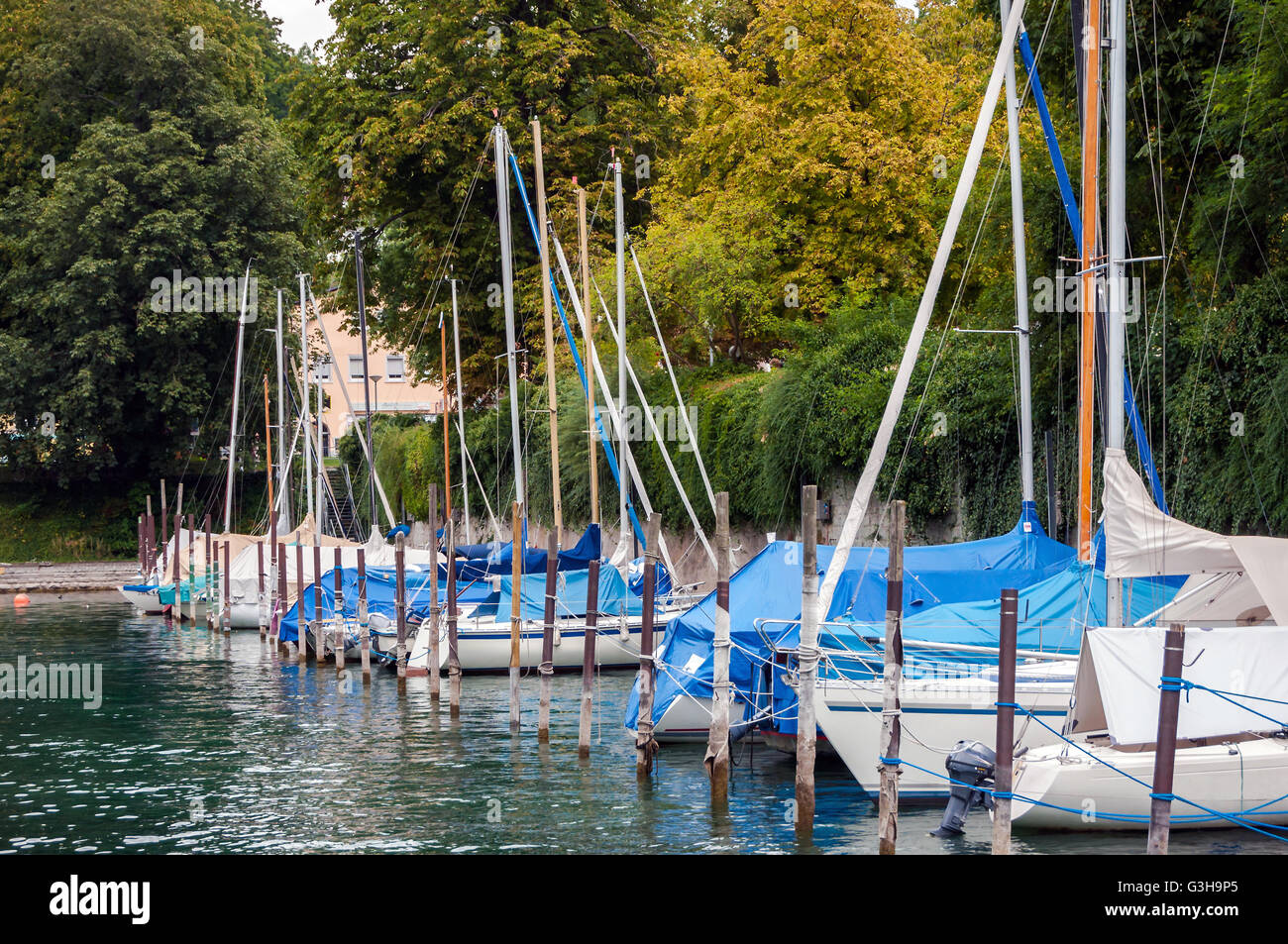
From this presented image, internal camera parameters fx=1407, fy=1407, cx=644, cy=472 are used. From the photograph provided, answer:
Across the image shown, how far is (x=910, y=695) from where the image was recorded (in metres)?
13.5

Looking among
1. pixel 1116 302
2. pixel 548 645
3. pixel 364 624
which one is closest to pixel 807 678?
pixel 1116 302

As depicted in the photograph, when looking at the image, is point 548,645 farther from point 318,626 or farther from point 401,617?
point 318,626

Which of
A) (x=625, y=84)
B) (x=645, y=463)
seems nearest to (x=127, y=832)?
(x=645, y=463)

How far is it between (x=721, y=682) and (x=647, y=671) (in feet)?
5.19

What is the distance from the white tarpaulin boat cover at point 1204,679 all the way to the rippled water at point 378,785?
976mm

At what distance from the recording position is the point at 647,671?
14.8 metres

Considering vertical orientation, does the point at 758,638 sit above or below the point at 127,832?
above

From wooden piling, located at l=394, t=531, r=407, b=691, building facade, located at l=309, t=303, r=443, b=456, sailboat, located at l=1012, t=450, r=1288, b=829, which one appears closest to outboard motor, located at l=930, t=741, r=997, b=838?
sailboat, located at l=1012, t=450, r=1288, b=829

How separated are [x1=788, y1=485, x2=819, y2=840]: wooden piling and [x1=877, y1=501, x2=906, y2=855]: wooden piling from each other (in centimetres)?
84

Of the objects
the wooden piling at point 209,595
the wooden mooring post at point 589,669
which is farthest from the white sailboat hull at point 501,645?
the wooden piling at point 209,595

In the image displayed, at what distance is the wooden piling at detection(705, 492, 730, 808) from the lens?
13.4 metres

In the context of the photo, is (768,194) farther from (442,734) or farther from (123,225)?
(123,225)

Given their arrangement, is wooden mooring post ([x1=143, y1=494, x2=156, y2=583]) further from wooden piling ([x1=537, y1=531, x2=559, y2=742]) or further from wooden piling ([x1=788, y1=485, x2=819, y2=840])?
wooden piling ([x1=788, y1=485, x2=819, y2=840])

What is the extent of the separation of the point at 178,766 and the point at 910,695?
9022 mm
